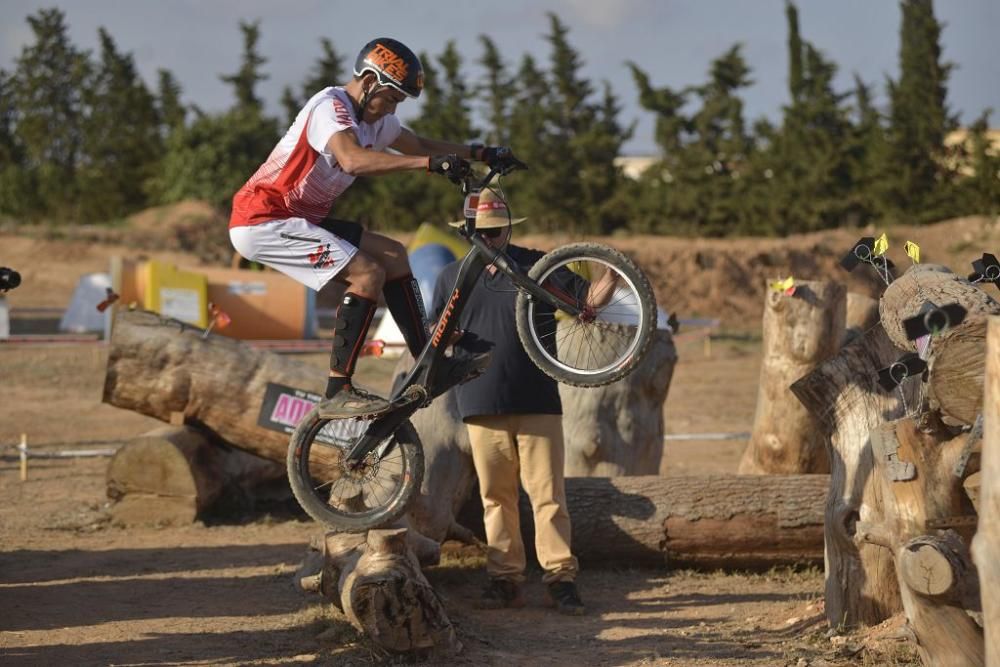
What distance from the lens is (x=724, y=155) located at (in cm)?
3669

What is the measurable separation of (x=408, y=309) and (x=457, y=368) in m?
0.40

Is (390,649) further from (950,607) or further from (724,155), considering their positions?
(724,155)

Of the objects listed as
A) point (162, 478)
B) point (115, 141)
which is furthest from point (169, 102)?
point (162, 478)

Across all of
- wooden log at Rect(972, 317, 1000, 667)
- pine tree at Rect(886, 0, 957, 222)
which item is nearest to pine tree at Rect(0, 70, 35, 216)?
pine tree at Rect(886, 0, 957, 222)

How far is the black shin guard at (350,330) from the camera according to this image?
6094mm

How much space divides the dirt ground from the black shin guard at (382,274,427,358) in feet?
5.20

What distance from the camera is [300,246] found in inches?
236

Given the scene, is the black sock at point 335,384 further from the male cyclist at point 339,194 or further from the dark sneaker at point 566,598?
the dark sneaker at point 566,598

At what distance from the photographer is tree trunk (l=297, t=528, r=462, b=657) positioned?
6.12m

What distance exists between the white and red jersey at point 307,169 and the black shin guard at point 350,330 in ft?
1.48

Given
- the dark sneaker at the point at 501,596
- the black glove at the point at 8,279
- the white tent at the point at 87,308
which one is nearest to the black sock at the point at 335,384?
the black glove at the point at 8,279

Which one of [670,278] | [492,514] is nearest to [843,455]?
[492,514]

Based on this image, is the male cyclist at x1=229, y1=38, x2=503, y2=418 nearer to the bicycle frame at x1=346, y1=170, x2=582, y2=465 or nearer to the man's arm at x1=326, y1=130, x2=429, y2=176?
the man's arm at x1=326, y1=130, x2=429, y2=176

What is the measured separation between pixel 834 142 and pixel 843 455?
2966 cm
